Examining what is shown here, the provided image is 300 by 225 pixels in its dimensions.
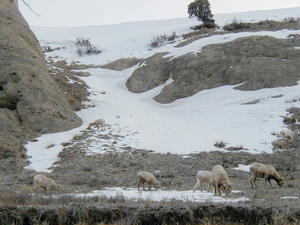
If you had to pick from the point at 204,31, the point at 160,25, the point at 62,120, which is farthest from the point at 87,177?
the point at 160,25

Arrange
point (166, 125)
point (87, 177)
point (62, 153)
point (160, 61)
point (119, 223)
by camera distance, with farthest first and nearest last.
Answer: point (160, 61) → point (166, 125) → point (62, 153) → point (87, 177) → point (119, 223)

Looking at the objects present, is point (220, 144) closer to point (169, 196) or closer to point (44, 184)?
point (44, 184)

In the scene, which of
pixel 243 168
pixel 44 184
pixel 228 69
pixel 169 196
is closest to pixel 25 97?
pixel 44 184

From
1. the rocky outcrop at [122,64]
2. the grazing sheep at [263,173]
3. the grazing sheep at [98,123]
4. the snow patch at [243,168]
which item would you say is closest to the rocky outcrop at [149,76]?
the rocky outcrop at [122,64]

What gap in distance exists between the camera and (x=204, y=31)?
53.8m

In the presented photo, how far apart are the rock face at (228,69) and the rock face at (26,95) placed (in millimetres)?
12053

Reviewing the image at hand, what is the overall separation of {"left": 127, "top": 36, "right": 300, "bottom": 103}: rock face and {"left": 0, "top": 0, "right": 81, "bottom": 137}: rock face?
1205 centimetres

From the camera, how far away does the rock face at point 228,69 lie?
117ft

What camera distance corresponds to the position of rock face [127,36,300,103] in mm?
35688

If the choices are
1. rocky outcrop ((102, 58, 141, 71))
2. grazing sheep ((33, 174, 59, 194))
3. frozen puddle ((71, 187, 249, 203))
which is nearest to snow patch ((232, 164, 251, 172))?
frozen puddle ((71, 187, 249, 203))

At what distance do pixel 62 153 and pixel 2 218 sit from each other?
44.1ft

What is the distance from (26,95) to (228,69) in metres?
18.2

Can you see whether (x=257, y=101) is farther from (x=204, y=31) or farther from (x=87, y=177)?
(x=204, y=31)

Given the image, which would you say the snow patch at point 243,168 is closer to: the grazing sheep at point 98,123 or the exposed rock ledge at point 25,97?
the grazing sheep at point 98,123
